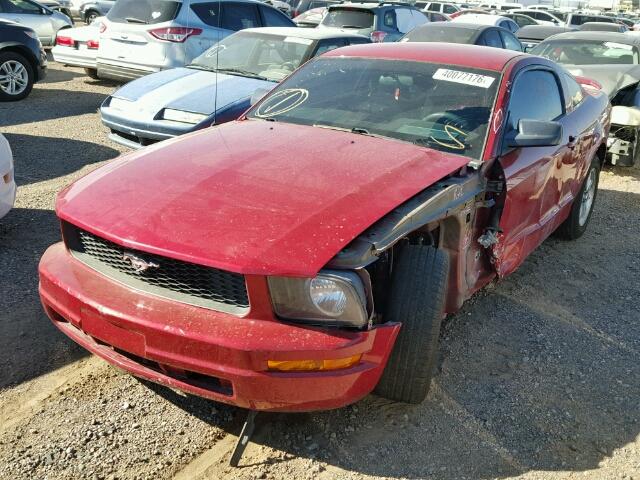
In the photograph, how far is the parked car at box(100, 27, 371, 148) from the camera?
6.50m

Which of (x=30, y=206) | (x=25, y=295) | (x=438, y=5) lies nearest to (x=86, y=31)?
(x=30, y=206)

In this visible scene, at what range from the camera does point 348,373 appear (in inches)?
100

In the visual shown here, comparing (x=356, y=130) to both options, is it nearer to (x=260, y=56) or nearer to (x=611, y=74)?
(x=260, y=56)

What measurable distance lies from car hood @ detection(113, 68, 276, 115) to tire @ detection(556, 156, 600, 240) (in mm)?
3288

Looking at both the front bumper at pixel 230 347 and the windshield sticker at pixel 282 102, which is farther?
the windshield sticker at pixel 282 102

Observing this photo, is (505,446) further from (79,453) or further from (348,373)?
(79,453)

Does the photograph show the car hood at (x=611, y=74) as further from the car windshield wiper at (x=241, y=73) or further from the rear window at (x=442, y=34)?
the car windshield wiper at (x=241, y=73)

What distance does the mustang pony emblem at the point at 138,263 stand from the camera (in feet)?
8.62

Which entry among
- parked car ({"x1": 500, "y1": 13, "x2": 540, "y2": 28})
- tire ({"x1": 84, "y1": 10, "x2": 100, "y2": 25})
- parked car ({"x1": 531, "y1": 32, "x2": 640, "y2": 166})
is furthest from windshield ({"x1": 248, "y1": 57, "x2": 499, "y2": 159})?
tire ({"x1": 84, "y1": 10, "x2": 100, "y2": 25})

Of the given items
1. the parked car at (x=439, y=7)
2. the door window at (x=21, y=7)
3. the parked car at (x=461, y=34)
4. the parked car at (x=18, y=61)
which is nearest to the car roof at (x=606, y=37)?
the parked car at (x=461, y=34)

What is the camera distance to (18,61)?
33.2 feet

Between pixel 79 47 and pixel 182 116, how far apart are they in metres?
5.68

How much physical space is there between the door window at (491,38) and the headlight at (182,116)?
20.4 feet

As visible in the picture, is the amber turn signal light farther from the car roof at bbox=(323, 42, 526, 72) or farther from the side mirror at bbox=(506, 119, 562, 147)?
the car roof at bbox=(323, 42, 526, 72)
